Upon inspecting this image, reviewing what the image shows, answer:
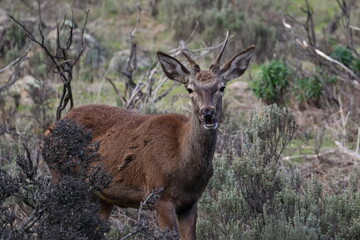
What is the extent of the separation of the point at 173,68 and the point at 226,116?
3964mm

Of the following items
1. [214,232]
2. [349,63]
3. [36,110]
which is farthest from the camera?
[349,63]

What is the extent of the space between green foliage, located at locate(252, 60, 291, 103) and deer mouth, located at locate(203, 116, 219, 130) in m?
6.12

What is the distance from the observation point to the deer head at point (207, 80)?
5.95m

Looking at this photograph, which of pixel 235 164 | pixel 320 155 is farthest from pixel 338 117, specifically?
pixel 235 164

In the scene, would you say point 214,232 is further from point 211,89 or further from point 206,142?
point 211,89

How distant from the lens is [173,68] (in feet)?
21.7

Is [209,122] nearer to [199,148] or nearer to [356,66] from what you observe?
[199,148]

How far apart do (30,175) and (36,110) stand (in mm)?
6235

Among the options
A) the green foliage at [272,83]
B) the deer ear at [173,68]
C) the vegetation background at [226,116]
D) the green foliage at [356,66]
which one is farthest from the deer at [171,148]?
the green foliage at [356,66]

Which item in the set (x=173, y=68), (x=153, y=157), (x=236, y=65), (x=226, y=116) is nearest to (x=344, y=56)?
(x=226, y=116)

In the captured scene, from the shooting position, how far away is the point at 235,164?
7.13 meters

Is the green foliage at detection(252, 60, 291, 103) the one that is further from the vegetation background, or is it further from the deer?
the deer

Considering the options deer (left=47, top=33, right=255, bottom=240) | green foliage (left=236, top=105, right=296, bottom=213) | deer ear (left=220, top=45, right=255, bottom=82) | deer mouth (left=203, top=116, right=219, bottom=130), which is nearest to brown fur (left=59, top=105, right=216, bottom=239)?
deer (left=47, top=33, right=255, bottom=240)

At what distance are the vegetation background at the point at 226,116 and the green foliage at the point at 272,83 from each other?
0.08 ft
